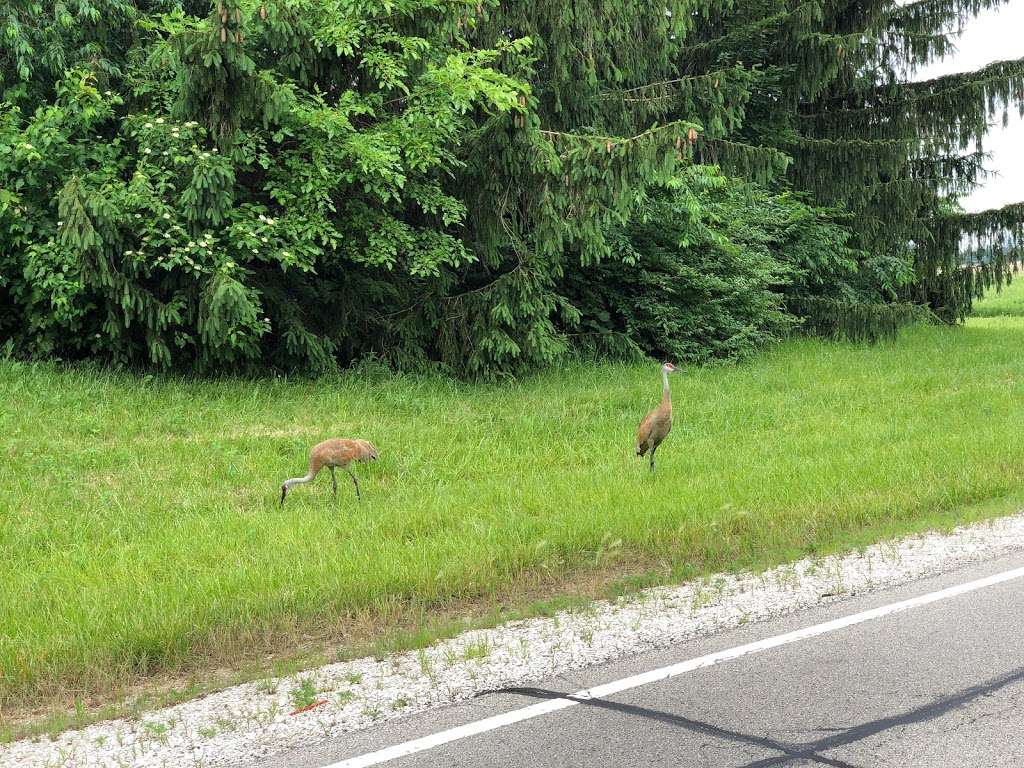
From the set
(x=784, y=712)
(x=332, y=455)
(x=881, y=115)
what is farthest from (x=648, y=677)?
(x=881, y=115)

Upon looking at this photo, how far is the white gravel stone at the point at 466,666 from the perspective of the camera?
495cm

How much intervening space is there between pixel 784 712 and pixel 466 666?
1736mm

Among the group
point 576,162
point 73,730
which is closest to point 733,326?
point 576,162

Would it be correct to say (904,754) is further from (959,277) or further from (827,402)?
(959,277)

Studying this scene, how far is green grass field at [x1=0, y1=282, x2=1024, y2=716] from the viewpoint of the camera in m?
6.69

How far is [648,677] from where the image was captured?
559cm

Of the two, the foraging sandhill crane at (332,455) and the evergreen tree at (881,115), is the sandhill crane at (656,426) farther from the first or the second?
the evergreen tree at (881,115)

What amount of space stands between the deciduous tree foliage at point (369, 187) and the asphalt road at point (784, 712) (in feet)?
30.9

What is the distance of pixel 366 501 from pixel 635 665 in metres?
4.47

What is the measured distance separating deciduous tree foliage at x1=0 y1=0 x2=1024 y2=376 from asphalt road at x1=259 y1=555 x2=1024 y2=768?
371 inches

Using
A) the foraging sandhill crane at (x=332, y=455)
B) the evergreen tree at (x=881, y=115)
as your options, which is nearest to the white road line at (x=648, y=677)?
the foraging sandhill crane at (x=332, y=455)

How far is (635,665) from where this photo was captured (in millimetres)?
5789

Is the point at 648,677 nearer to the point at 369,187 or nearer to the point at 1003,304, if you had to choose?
the point at 369,187

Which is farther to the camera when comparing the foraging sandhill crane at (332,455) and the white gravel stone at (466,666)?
the foraging sandhill crane at (332,455)
